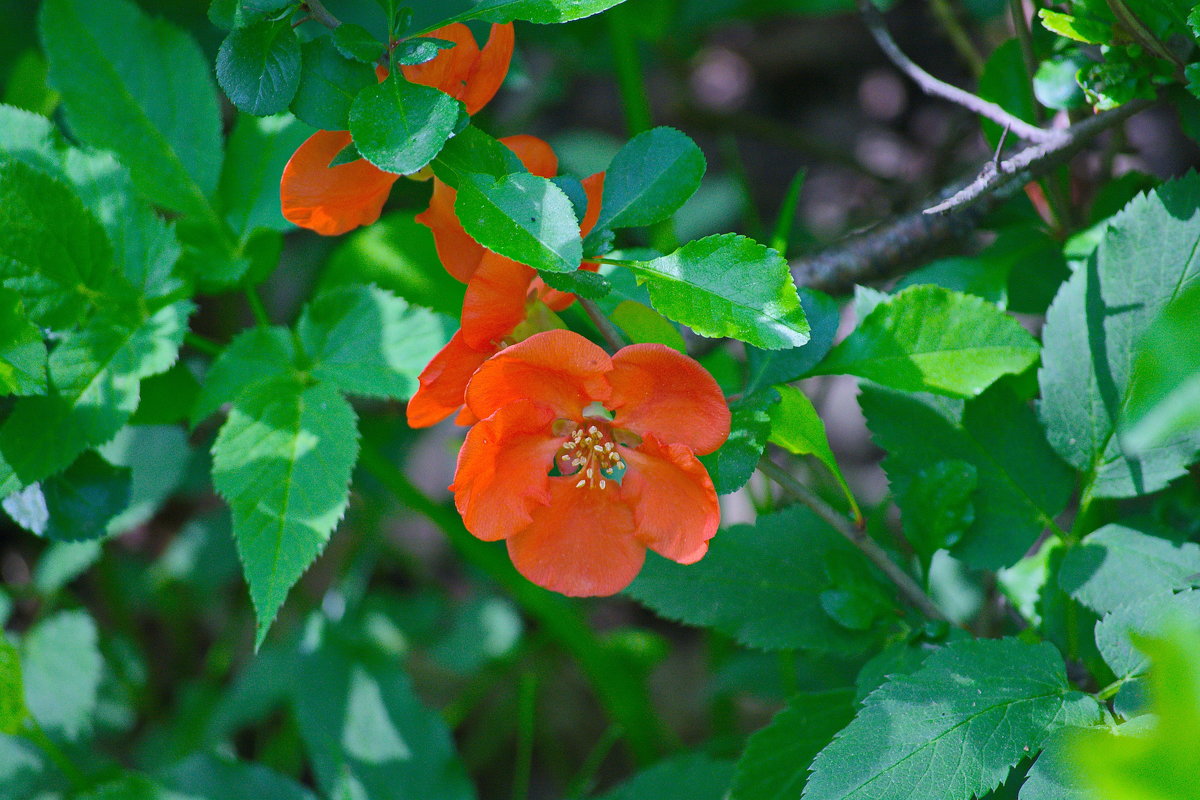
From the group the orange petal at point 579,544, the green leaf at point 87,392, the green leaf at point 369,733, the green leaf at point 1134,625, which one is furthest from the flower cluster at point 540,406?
the green leaf at point 369,733

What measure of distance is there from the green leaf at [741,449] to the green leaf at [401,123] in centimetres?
42

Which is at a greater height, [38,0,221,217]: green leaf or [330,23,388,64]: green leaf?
[330,23,388,64]: green leaf

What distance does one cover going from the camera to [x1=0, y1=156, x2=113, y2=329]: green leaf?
3.87 feet

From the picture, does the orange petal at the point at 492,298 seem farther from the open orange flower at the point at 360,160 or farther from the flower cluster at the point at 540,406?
the open orange flower at the point at 360,160

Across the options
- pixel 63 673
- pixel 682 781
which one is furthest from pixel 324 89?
pixel 63 673

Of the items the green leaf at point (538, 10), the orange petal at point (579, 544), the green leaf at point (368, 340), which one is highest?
the green leaf at point (538, 10)

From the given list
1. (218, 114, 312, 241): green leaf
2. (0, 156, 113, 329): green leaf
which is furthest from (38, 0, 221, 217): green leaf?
(0, 156, 113, 329): green leaf

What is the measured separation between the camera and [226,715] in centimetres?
204

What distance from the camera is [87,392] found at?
121cm

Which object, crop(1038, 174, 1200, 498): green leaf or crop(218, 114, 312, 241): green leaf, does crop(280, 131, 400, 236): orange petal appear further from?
crop(1038, 174, 1200, 498): green leaf

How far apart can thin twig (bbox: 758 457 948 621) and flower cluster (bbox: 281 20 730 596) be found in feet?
0.48

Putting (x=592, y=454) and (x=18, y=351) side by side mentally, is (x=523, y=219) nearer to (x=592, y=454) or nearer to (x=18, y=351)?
(x=592, y=454)

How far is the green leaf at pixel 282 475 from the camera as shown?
42.6 inches

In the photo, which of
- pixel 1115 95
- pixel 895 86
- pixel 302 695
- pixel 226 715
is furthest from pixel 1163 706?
pixel 895 86
